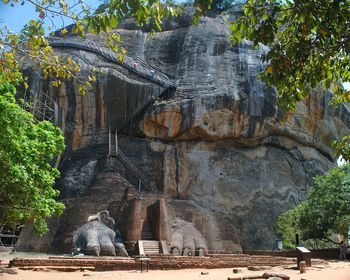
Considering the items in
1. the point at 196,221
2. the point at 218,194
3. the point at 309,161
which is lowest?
the point at 196,221

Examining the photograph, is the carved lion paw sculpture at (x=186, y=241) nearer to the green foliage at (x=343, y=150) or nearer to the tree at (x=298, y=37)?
the green foliage at (x=343, y=150)

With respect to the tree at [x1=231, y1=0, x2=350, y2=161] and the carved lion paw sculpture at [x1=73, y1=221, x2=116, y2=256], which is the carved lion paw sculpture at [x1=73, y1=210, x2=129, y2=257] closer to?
the carved lion paw sculpture at [x1=73, y1=221, x2=116, y2=256]

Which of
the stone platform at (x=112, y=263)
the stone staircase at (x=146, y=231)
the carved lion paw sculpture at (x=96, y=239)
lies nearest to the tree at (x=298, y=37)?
the stone platform at (x=112, y=263)

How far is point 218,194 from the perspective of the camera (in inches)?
1195

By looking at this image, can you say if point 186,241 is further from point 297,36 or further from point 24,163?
point 297,36

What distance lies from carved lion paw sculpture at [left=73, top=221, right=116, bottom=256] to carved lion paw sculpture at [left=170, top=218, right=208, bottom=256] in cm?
302

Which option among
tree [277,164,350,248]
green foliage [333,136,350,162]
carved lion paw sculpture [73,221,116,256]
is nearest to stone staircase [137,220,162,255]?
carved lion paw sculpture [73,221,116,256]

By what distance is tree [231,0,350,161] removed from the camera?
479 cm

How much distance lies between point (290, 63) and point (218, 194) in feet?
83.8

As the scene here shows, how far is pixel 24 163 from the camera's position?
11258mm

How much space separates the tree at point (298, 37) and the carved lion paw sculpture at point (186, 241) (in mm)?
15485

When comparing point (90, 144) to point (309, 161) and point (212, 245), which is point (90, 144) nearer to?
point (212, 245)

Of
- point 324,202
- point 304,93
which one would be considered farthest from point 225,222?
point 304,93

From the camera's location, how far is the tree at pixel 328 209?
2077 centimetres
